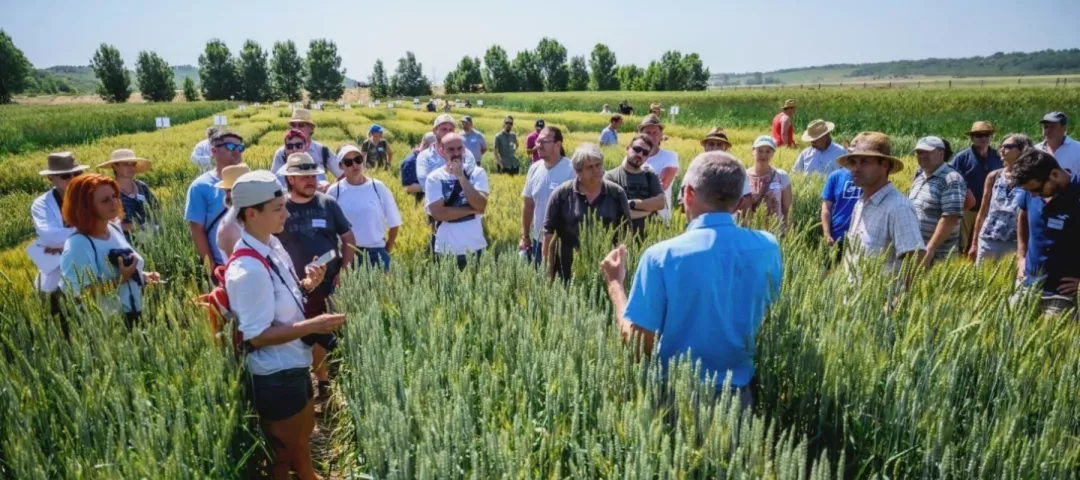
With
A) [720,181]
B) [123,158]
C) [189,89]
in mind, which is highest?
[189,89]

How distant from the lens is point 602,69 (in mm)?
86750

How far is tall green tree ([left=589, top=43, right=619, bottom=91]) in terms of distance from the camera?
86312 mm

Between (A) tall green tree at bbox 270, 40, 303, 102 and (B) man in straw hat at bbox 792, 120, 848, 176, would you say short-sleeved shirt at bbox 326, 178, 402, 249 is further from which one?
(A) tall green tree at bbox 270, 40, 303, 102

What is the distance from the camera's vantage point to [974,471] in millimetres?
1467

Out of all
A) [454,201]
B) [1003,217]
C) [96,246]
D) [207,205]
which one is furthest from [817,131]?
[96,246]

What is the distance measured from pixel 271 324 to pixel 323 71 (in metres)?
86.7

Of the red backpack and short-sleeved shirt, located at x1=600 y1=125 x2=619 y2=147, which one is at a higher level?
short-sleeved shirt, located at x1=600 y1=125 x2=619 y2=147

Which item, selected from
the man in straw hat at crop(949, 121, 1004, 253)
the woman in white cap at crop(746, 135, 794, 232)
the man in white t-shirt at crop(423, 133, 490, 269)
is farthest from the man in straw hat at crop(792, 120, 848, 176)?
the man in white t-shirt at crop(423, 133, 490, 269)

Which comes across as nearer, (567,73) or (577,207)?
(577,207)

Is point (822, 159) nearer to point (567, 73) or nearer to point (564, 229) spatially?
point (564, 229)

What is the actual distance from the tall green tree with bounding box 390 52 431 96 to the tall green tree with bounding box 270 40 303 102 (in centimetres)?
1429

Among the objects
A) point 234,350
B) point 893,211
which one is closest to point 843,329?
point 893,211

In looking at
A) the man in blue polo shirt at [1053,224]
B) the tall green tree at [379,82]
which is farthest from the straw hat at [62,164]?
the tall green tree at [379,82]

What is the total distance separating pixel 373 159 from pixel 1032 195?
8.64 metres
